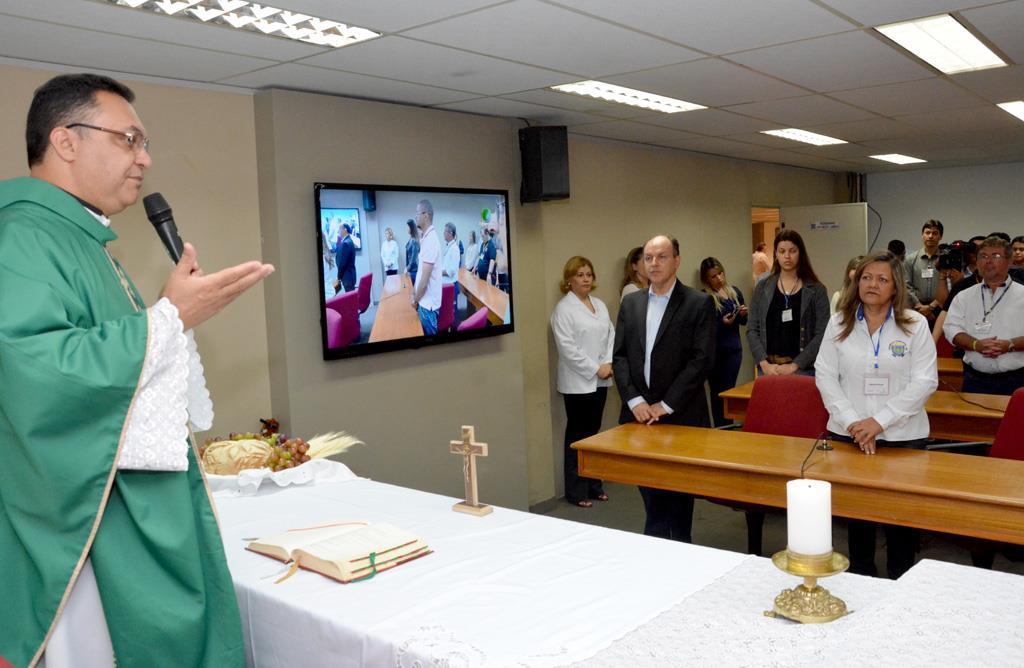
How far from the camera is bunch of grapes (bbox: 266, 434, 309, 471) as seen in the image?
277cm

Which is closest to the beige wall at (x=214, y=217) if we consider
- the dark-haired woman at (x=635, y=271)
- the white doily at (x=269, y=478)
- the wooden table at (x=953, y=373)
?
the white doily at (x=269, y=478)

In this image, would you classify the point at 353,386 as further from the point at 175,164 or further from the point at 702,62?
the point at 702,62

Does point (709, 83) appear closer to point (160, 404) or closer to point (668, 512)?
point (668, 512)

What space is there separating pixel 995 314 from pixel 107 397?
17.0 ft

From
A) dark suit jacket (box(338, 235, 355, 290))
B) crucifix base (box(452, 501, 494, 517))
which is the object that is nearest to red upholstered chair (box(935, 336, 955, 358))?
dark suit jacket (box(338, 235, 355, 290))

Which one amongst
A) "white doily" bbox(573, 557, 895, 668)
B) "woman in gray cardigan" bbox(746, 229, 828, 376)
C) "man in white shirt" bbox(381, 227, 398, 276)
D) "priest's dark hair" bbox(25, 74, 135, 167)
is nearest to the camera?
"white doily" bbox(573, 557, 895, 668)

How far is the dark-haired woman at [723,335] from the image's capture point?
268 inches

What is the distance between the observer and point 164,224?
177 centimetres

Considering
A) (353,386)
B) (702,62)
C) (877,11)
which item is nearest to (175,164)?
(353,386)

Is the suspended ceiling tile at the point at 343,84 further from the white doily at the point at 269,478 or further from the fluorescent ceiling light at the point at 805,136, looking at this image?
the fluorescent ceiling light at the point at 805,136

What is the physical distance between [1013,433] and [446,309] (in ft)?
9.59

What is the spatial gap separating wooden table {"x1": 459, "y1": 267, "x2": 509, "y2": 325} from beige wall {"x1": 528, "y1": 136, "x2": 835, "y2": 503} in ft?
1.05

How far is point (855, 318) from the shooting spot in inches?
143

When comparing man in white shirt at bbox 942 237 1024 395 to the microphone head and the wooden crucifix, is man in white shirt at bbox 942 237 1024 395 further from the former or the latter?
the microphone head
